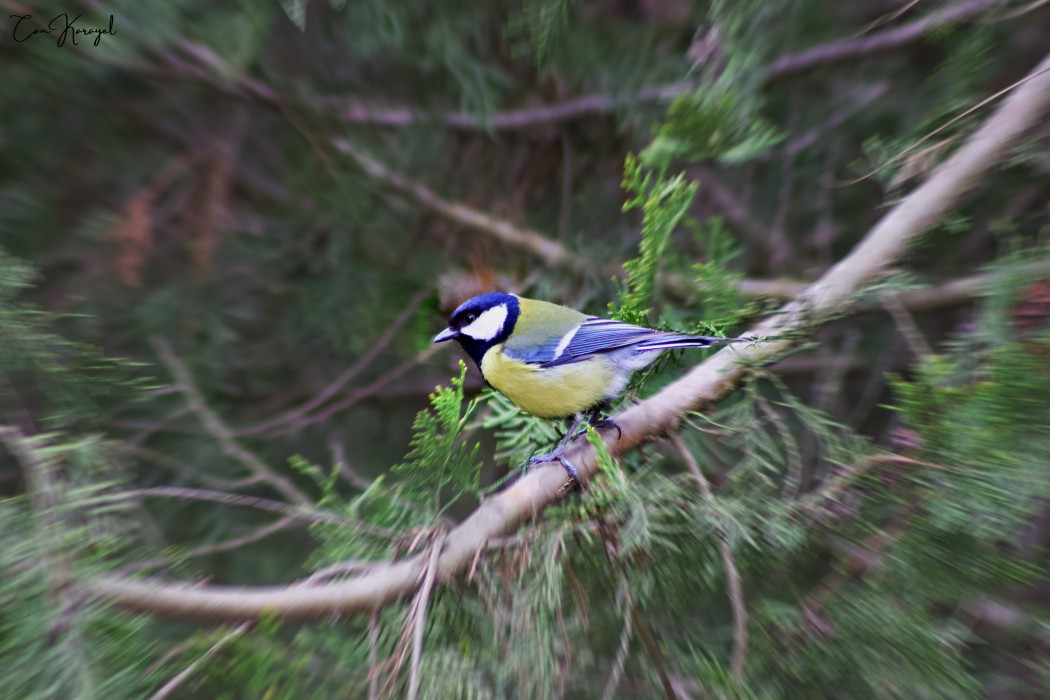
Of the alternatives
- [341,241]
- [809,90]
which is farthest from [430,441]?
[809,90]

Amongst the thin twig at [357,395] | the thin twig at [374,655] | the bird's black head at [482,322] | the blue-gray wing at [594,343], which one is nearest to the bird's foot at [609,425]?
the blue-gray wing at [594,343]

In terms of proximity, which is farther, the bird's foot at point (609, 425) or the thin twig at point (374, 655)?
the bird's foot at point (609, 425)

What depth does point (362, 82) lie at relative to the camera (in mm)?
2012

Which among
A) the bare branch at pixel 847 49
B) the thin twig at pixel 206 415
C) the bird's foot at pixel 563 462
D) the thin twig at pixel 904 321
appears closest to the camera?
the bird's foot at pixel 563 462

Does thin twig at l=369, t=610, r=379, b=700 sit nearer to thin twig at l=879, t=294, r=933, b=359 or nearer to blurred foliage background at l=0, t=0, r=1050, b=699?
blurred foliage background at l=0, t=0, r=1050, b=699

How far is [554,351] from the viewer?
1.52 m

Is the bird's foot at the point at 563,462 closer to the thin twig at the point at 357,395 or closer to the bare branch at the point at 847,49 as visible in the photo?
the thin twig at the point at 357,395

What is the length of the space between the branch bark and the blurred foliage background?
Answer: 4 cm

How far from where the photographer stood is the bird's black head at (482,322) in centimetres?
153

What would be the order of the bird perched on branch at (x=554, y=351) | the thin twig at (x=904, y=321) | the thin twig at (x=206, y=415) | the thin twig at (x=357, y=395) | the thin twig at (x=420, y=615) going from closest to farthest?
1. the thin twig at (x=420, y=615)
2. the bird perched on branch at (x=554, y=351)
3. the thin twig at (x=904, y=321)
4. the thin twig at (x=206, y=415)
5. the thin twig at (x=357, y=395)

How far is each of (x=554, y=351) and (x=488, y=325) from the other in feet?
0.50

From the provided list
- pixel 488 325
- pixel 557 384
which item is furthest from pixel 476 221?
pixel 557 384

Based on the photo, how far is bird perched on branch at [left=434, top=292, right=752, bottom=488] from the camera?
4.39ft

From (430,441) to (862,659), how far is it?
2.47ft
